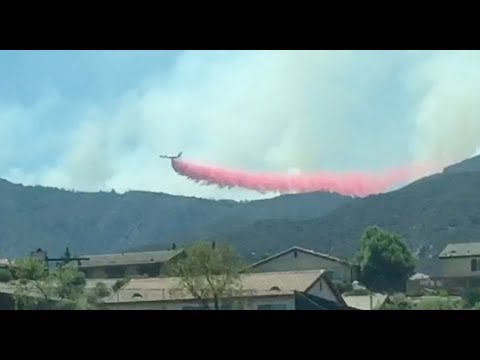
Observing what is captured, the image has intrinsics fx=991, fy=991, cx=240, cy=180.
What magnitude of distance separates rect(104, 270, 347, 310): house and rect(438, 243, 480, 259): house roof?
1077 mm

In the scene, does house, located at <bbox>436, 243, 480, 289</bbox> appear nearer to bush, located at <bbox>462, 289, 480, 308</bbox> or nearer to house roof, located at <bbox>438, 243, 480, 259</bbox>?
house roof, located at <bbox>438, 243, 480, 259</bbox>

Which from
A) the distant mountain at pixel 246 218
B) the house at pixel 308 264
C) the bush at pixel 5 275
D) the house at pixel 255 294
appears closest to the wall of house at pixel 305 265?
the house at pixel 308 264

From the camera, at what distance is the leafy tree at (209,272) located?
5.96 meters

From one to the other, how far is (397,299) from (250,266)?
3.70 ft

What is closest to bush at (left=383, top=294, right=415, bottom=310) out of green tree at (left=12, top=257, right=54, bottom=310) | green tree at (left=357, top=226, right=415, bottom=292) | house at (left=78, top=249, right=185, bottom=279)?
green tree at (left=357, top=226, right=415, bottom=292)

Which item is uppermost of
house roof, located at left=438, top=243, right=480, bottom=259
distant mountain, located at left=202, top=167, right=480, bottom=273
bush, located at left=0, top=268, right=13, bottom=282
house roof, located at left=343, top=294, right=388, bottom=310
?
distant mountain, located at left=202, top=167, right=480, bottom=273

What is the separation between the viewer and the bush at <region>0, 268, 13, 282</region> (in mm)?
6305

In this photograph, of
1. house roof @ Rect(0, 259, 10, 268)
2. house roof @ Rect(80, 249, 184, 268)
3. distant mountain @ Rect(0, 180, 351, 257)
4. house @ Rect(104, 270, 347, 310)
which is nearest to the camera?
house @ Rect(104, 270, 347, 310)

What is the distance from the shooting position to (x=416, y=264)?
7.13 m

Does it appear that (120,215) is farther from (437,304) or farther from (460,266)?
(437,304)

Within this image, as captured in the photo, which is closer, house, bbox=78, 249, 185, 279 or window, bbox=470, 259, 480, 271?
window, bbox=470, 259, 480, 271

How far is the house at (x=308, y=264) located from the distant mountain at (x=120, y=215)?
739mm
